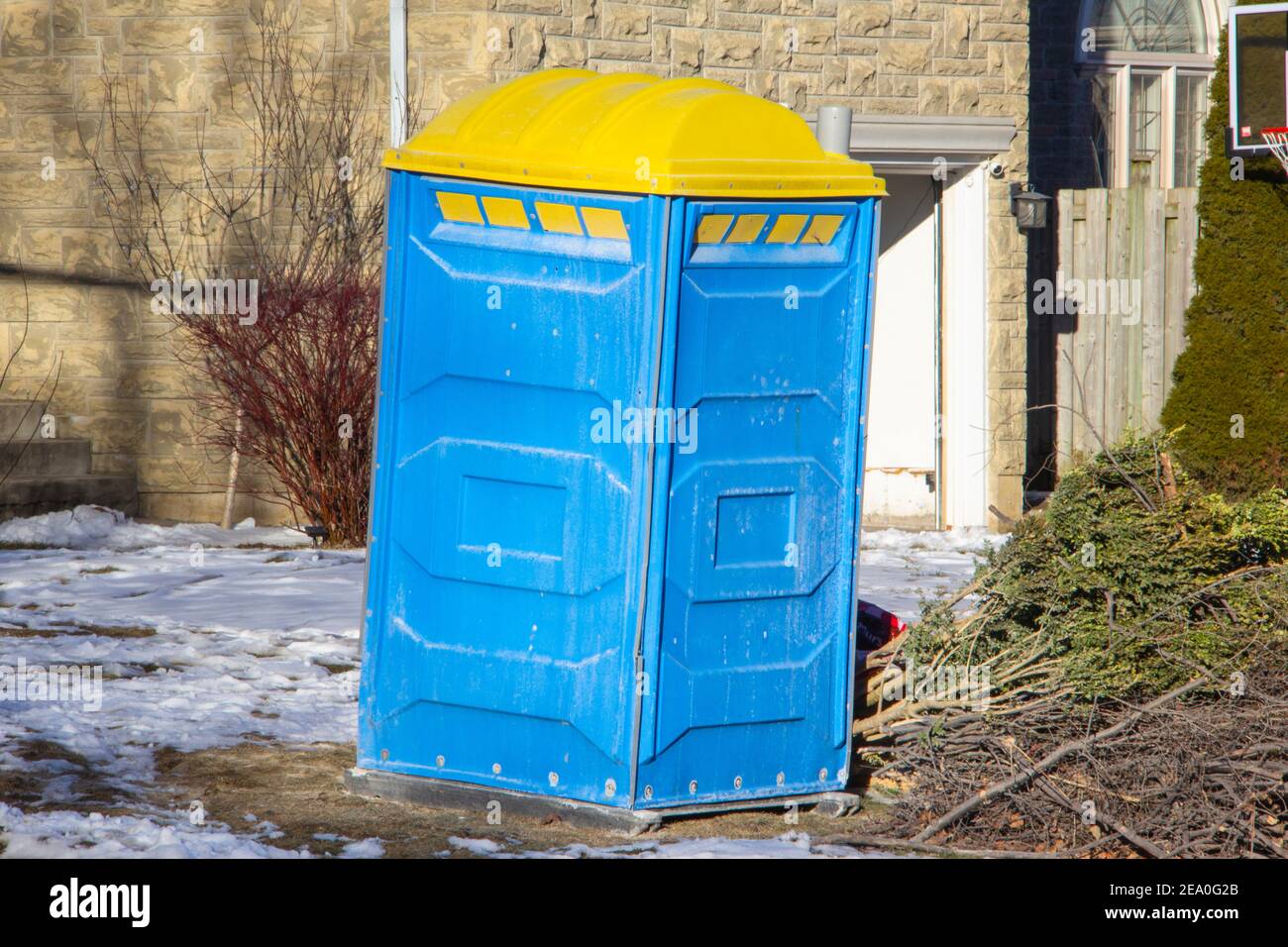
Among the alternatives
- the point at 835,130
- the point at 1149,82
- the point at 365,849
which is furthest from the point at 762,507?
the point at 1149,82

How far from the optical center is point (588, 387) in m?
4.59

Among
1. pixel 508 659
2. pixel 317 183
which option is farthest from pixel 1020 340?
pixel 508 659

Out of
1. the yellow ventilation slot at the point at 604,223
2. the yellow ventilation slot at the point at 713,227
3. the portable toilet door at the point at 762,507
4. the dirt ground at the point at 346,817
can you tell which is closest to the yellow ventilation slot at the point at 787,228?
the portable toilet door at the point at 762,507

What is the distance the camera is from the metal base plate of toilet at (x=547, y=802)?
4.60 m

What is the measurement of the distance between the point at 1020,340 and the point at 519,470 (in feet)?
22.0

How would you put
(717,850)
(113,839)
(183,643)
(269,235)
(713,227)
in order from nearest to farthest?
(113,839) → (717,850) → (713,227) → (183,643) → (269,235)

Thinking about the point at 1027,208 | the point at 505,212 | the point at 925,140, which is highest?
the point at 925,140

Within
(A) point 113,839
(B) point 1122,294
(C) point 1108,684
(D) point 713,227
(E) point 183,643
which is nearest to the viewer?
(A) point 113,839

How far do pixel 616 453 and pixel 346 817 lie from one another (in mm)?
1333

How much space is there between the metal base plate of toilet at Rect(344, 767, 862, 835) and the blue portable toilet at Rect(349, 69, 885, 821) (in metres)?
0.01

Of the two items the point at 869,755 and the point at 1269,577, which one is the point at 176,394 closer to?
the point at 869,755

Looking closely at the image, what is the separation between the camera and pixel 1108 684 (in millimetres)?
4914

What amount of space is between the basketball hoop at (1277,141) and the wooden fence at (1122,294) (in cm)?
86

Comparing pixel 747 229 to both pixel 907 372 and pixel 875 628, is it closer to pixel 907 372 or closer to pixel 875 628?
pixel 875 628
